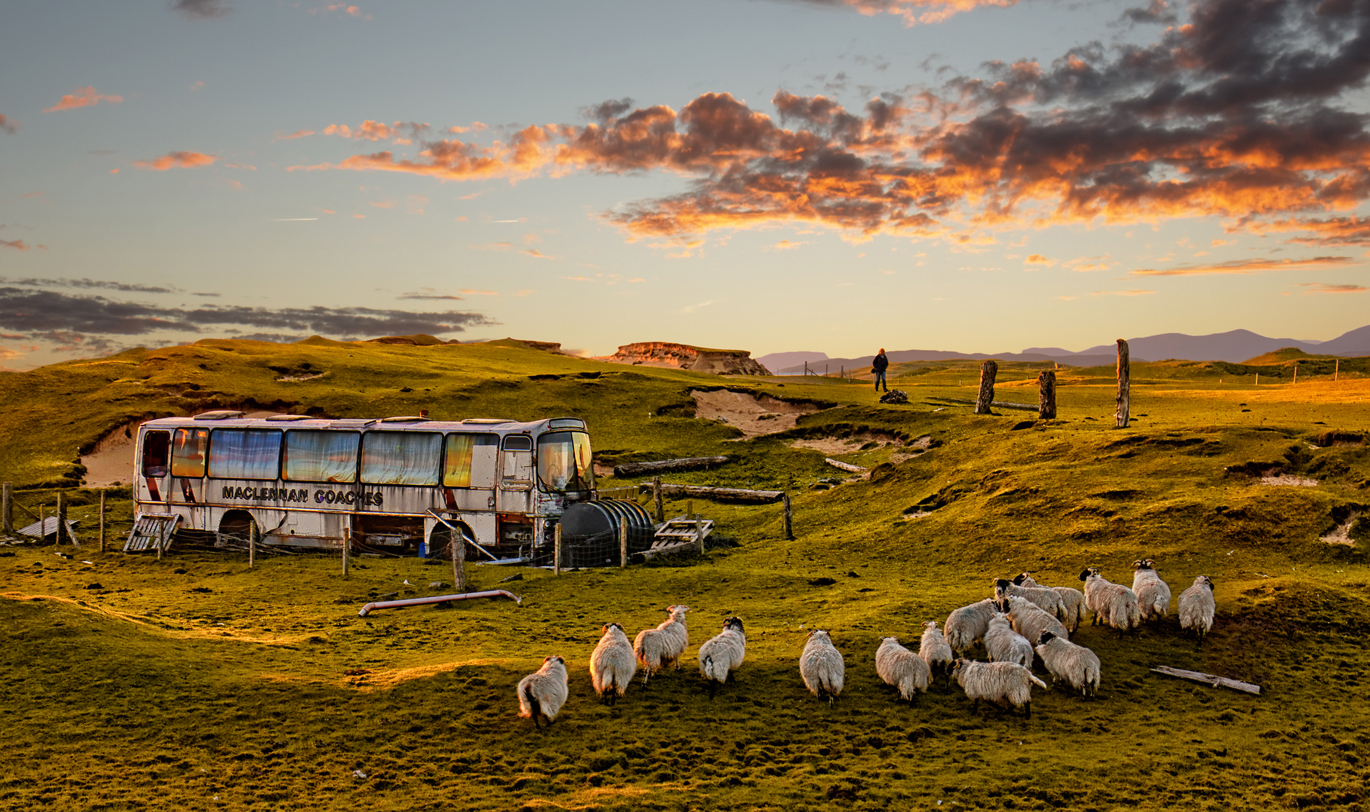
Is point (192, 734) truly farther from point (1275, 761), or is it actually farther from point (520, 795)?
A: point (1275, 761)

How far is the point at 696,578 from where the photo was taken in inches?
826

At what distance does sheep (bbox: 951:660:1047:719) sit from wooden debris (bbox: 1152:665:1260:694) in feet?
9.75

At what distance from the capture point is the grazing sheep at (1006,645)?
12.4m

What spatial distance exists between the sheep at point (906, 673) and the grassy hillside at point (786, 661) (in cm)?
23

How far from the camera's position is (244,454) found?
2756 cm

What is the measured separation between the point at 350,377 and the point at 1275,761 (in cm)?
5910

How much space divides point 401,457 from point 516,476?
410cm

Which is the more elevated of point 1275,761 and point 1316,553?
point 1316,553

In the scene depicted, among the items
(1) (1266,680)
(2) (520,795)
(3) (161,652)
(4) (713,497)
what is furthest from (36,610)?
(4) (713,497)

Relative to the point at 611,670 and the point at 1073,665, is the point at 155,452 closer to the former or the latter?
the point at 611,670

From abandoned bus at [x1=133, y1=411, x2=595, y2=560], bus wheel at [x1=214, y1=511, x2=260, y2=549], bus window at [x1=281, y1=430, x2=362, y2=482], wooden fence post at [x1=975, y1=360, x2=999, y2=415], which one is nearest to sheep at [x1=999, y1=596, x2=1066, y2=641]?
abandoned bus at [x1=133, y1=411, x2=595, y2=560]

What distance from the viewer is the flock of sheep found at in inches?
451

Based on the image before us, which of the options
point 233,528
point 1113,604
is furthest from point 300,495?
point 1113,604

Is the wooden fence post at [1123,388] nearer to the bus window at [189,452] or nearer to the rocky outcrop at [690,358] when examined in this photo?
the bus window at [189,452]
